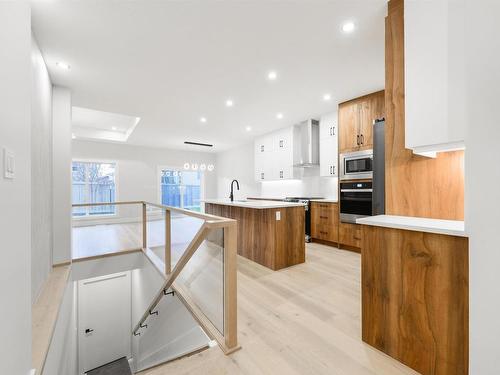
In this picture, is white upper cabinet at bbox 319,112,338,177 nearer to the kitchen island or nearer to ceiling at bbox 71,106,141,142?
the kitchen island

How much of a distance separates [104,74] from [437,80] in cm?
373

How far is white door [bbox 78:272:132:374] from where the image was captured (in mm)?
5602

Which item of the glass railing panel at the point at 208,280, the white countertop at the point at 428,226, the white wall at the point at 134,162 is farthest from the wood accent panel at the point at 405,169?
the white wall at the point at 134,162

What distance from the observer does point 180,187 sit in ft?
29.3

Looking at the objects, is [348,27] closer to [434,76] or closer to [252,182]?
[434,76]

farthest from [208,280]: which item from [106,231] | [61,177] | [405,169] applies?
[106,231]

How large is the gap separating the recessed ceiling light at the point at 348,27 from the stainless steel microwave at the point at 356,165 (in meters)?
2.14

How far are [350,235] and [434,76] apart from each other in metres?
3.22

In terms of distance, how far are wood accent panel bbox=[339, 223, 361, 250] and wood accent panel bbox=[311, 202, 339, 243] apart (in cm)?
11

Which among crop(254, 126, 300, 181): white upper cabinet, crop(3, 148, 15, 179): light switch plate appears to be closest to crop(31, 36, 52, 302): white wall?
crop(3, 148, 15, 179): light switch plate

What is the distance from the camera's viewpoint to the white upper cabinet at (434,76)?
1410 mm

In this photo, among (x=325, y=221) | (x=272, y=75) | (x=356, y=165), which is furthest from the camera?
(x=325, y=221)

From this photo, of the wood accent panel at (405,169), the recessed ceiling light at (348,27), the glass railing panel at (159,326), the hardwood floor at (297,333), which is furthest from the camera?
the glass railing panel at (159,326)

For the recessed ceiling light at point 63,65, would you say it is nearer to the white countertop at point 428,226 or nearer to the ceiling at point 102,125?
the ceiling at point 102,125
